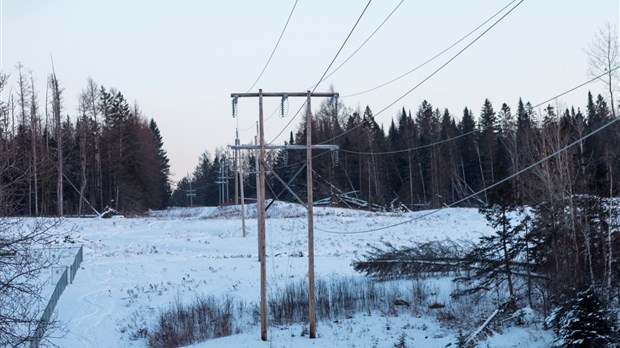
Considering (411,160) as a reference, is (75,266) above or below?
below

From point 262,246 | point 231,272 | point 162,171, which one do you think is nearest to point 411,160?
point 162,171

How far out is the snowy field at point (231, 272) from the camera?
20.0 metres

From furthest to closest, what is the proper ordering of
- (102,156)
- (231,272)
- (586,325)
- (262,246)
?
(102,156)
(231,272)
(262,246)
(586,325)

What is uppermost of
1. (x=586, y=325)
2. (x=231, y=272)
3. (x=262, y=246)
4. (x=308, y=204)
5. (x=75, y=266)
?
(x=308, y=204)

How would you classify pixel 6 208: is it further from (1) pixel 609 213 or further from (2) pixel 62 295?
(1) pixel 609 213

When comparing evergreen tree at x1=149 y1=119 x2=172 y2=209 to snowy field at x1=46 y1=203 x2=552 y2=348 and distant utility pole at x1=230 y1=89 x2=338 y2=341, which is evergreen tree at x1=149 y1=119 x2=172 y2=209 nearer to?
snowy field at x1=46 y1=203 x2=552 y2=348

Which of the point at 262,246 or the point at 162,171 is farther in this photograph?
the point at 162,171

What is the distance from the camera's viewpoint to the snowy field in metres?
20.0

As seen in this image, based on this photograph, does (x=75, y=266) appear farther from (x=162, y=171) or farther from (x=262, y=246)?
(x=162, y=171)

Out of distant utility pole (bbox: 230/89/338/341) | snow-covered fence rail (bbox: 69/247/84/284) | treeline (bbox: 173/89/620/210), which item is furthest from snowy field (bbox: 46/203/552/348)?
treeline (bbox: 173/89/620/210)

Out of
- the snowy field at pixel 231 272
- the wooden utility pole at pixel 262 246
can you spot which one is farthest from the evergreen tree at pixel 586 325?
the wooden utility pole at pixel 262 246

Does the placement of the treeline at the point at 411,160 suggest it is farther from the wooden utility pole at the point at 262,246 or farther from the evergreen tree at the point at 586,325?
the evergreen tree at the point at 586,325

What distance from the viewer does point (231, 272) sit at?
110 ft

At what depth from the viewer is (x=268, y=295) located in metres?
25.6
